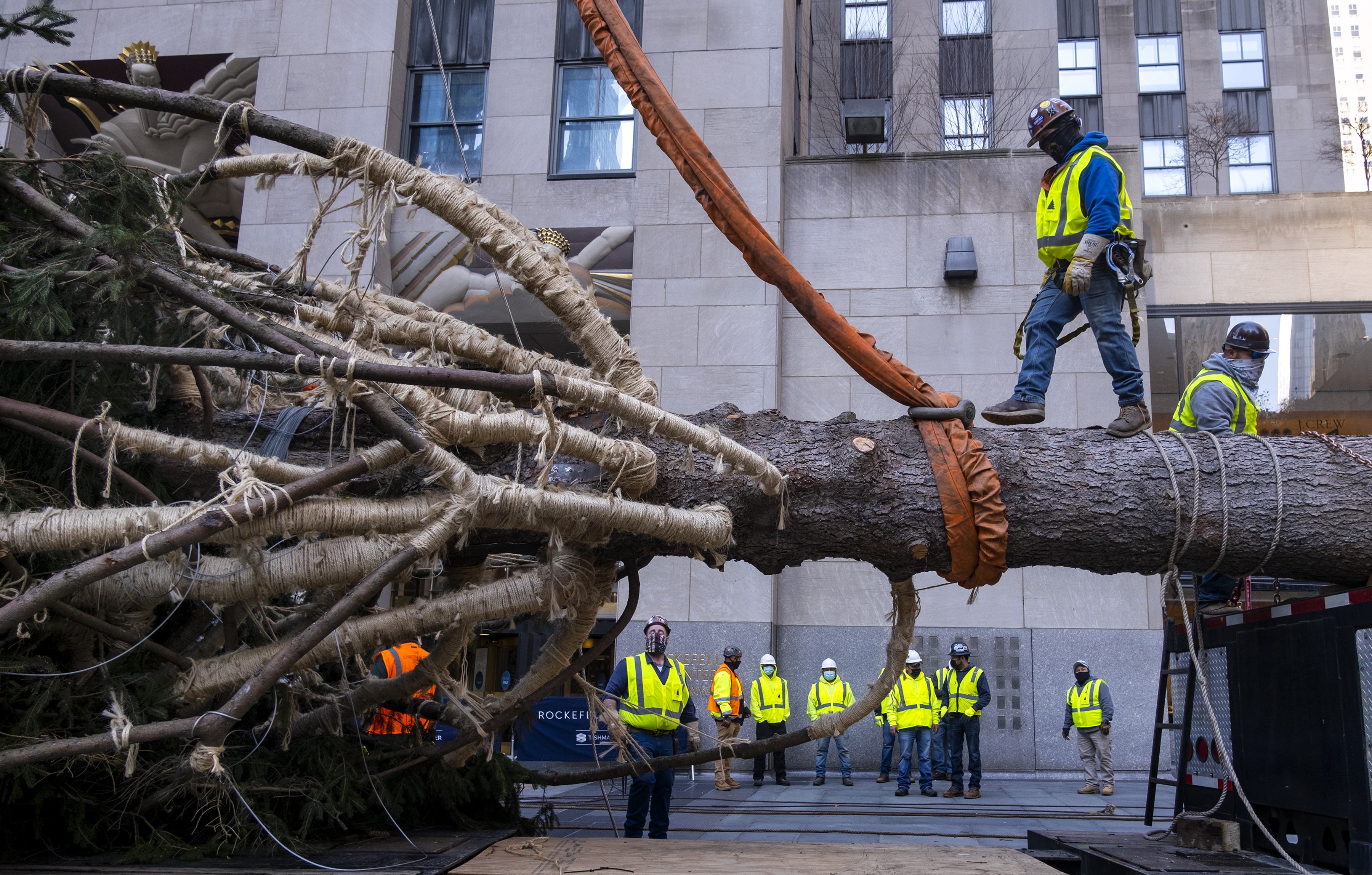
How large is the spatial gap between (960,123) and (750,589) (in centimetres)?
780

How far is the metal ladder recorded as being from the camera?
184 inches

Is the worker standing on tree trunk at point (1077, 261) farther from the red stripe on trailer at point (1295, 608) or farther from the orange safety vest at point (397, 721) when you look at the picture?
the orange safety vest at point (397, 721)

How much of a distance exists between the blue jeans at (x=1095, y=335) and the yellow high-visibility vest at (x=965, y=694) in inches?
251

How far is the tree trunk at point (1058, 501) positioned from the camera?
161 inches

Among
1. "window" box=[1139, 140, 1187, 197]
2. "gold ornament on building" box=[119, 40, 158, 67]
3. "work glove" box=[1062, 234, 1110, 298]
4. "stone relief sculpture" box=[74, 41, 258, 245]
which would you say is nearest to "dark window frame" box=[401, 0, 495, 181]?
"stone relief sculpture" box=[74, 41, 258, 245]

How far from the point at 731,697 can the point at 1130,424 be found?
6876mm

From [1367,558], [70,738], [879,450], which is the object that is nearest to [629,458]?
[879,450]

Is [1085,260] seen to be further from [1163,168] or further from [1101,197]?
[1163,168]

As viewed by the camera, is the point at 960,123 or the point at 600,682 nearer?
the point at 600,682

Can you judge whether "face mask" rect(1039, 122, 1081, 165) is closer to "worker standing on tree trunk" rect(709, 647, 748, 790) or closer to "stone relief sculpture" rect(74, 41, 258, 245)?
"worker standing on tree trunk" rect(709, 647, 748, 790)

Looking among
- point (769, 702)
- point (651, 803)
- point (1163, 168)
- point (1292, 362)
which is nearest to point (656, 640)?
point (651, 803)

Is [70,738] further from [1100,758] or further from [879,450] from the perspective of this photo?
[1100,758]

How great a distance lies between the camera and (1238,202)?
13.3 metres

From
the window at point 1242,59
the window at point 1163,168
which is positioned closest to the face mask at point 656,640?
the window at point 1163,168
